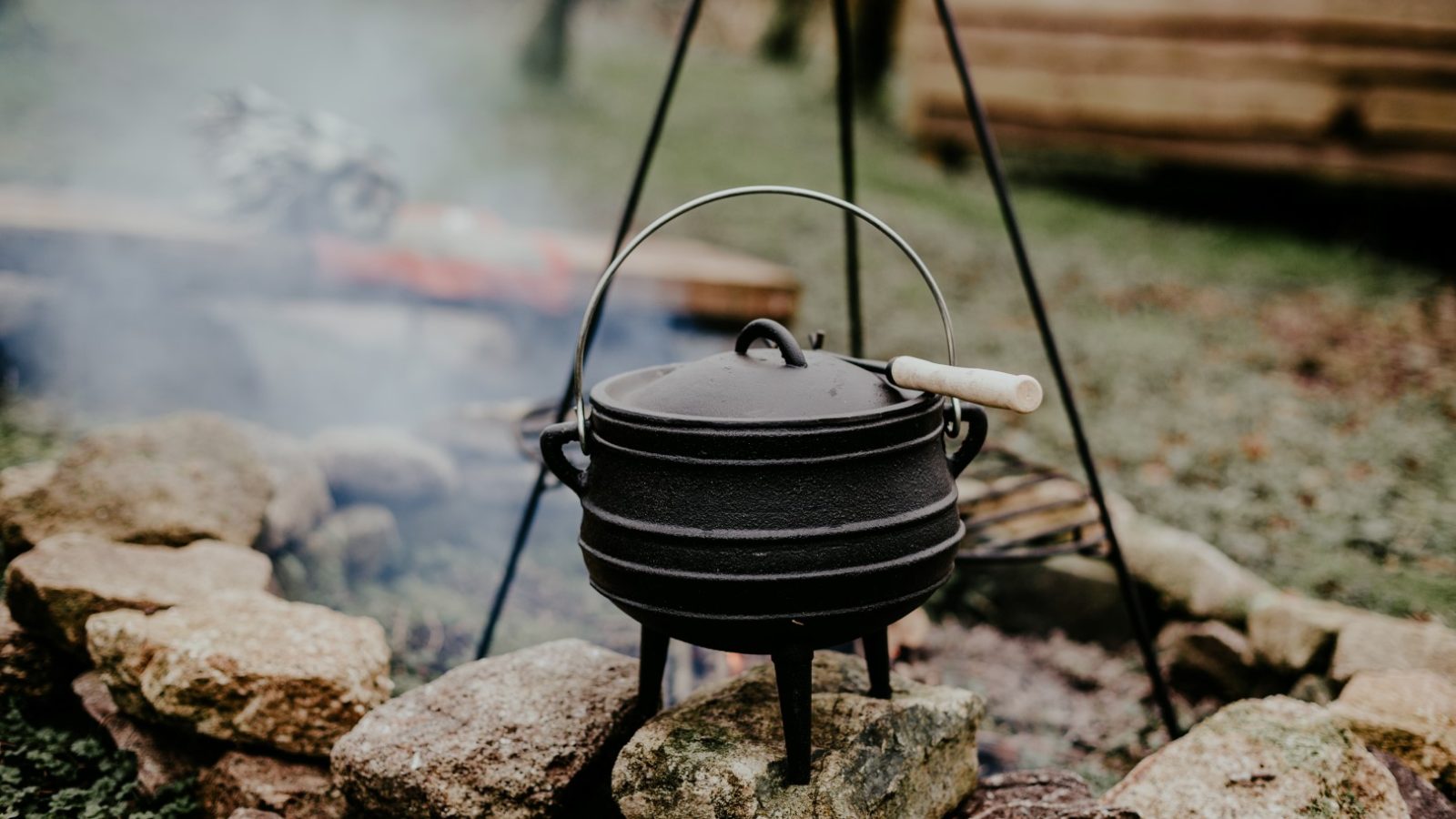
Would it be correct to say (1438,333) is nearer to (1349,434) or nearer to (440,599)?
(1349,434)

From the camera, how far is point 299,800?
229cm

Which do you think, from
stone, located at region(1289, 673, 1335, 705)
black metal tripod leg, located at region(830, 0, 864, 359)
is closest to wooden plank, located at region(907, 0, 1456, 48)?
black metal tripod leg, located at region(830, 0, 864, 359)

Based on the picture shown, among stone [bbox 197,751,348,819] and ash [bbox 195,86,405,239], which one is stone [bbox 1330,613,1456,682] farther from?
ash [bbox 195,86,405,239]

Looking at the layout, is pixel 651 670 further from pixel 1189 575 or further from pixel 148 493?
pixel 1189 575

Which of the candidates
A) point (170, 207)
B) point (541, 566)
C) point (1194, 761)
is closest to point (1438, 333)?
point (1194, 761)

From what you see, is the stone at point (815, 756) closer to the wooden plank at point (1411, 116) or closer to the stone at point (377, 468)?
the stone at point (377, 468)

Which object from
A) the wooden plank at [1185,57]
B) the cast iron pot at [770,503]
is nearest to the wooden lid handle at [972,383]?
the cast iron pot at [770,503]

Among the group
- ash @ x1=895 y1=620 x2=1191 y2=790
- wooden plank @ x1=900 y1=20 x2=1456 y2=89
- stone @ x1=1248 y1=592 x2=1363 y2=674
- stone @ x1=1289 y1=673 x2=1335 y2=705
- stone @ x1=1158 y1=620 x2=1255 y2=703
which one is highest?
wooden plank @ x1=900 y1=20 x2=1456 y2=89

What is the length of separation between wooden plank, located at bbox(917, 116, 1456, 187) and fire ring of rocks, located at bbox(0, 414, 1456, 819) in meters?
6.37

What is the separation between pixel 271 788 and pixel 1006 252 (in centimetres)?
688

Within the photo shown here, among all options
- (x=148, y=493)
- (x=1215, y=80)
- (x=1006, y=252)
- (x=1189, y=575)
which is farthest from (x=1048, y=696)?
(x=1215, y=80)

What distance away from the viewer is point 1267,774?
2146mm

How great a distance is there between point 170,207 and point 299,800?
146 inches

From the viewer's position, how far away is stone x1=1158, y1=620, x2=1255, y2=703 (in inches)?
127
